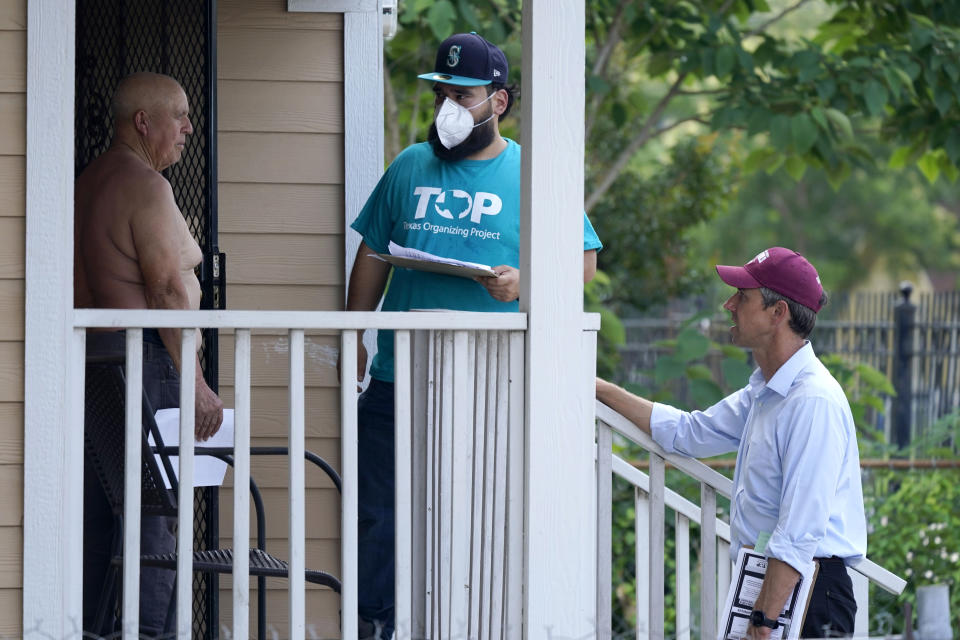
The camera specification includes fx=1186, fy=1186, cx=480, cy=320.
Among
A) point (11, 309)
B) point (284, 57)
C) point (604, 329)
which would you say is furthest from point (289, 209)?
point (604, 329)

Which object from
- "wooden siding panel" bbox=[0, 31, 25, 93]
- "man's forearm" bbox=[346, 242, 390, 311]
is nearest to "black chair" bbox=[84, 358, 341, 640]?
"wooden siding panel" bbox=[0, 31, 25, 93]

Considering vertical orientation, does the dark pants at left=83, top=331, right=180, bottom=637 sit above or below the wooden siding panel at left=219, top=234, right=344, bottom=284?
below

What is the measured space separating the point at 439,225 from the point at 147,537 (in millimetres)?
1195

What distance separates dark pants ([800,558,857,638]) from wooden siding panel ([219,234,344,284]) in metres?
1.93

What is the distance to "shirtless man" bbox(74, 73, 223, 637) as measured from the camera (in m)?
3.11

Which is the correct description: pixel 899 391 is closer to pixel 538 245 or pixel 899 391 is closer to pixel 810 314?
pixel 810 314

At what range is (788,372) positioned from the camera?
3096mm

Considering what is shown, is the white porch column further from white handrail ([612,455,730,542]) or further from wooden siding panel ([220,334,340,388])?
wooden siding panel ([220,334,340,388])

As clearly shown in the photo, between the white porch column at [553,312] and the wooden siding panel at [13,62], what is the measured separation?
115 centimetres

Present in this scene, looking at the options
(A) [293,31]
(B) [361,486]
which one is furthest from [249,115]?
(B) [361,486]

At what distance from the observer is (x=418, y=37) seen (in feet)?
23.6

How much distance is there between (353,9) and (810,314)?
6.37 feet

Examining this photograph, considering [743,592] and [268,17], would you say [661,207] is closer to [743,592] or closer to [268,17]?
[268,17]

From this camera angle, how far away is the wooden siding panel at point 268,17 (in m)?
4.12
